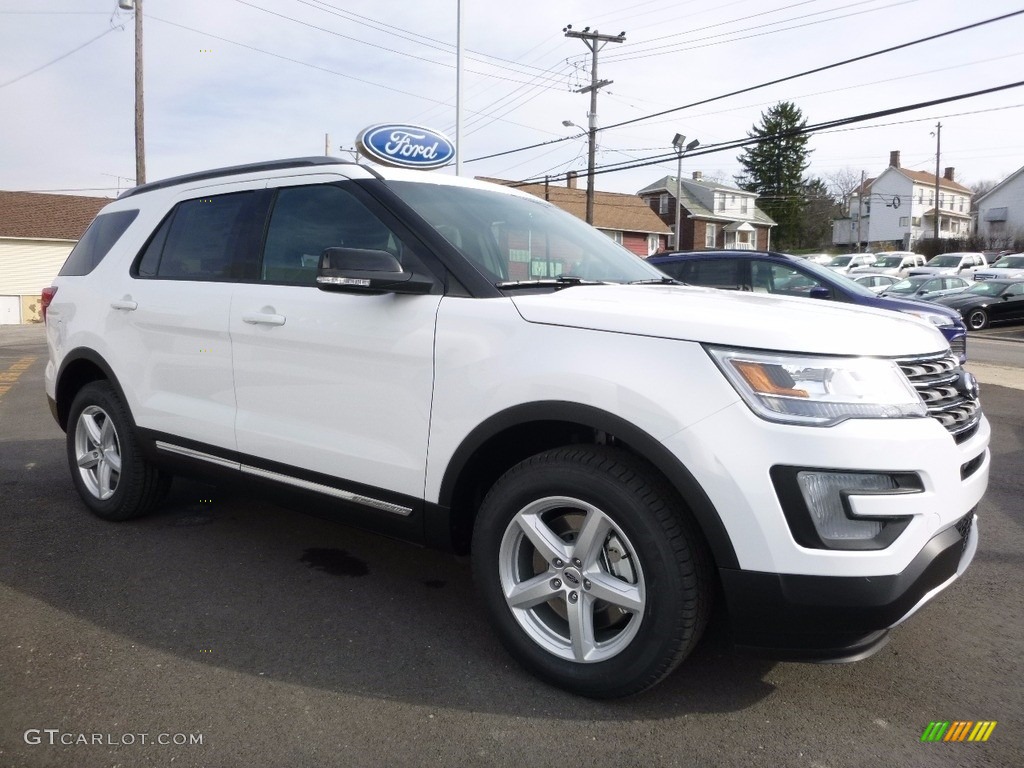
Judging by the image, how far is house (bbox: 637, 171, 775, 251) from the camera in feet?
195

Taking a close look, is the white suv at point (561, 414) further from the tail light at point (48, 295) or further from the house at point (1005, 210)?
the house at point (1005, 210)

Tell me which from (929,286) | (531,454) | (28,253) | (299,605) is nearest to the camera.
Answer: (531,454)

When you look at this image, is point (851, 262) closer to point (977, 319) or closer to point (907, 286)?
point (907, 286)

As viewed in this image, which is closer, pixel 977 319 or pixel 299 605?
pixel 299 605

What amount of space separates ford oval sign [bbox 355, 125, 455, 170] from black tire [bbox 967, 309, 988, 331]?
22285 mm

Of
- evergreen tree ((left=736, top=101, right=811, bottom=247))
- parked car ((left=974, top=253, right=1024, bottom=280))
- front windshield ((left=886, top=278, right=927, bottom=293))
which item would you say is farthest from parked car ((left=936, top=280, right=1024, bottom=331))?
evergreen tree ((left=736, top=101, right=811, bottom=247))

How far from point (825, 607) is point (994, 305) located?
23.7 meters

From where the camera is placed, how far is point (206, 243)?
402 cm

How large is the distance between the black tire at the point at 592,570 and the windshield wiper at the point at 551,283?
0.67 meters

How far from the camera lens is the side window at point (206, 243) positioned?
381cm

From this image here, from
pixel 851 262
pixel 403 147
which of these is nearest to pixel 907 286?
pixel 851 262

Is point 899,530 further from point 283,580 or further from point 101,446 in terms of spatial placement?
point 101,446

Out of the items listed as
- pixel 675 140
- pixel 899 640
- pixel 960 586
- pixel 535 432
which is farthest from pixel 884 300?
pixel 675 140

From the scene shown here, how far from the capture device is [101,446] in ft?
15.0
